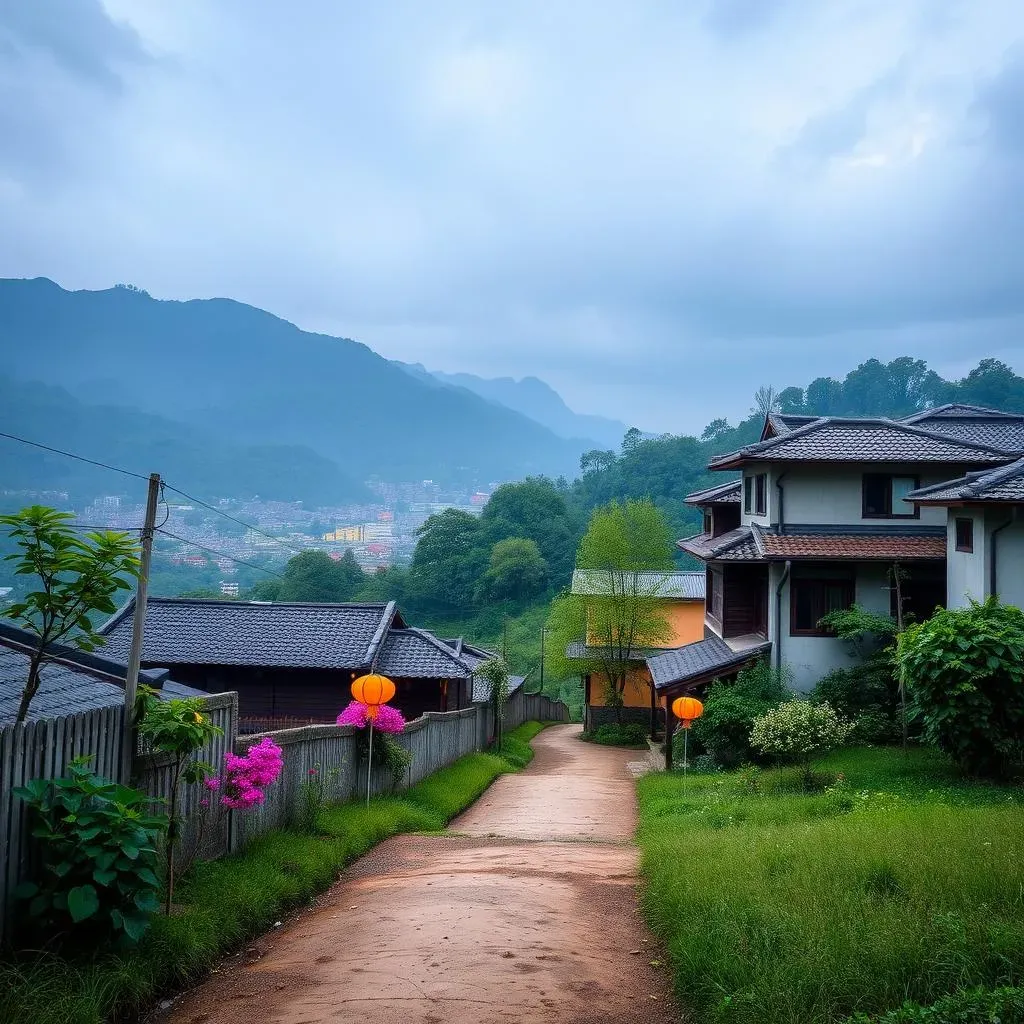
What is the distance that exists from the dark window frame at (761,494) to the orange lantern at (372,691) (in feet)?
41.9

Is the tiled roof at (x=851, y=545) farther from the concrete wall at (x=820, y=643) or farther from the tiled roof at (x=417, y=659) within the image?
the tiled roof at (x=417, y=659)

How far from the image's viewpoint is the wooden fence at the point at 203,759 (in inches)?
239

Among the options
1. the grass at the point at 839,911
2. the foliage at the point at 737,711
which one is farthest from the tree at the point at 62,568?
the foliage at the point at 737,711

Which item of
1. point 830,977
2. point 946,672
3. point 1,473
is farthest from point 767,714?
point 1,473

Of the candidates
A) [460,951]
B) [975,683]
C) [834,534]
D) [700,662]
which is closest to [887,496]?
[834,534]

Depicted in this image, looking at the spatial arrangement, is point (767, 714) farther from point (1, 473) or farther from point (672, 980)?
point (1, 473)

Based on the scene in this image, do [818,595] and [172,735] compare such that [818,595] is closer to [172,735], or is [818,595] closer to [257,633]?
[257,633]

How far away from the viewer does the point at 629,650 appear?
37.8 metres

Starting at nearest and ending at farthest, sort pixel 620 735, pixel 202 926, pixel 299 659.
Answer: pixel 202 926 → pixel 299 659 → pixel 620 735

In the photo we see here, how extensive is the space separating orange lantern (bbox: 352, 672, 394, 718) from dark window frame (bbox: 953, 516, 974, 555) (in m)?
12.2

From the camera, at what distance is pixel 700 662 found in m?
24.6

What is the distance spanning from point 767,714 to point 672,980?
1428cm

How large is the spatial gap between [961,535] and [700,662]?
7.15m

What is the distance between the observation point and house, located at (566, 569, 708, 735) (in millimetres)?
37938
